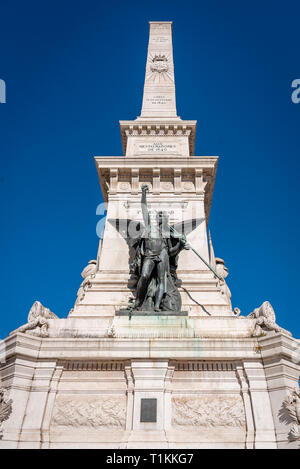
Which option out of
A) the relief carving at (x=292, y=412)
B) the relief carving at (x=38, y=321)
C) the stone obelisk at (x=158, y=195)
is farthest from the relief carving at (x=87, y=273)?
the relief carving at (x=292, y=412)

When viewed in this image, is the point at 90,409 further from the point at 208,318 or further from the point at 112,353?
Answer: the point at 208,318

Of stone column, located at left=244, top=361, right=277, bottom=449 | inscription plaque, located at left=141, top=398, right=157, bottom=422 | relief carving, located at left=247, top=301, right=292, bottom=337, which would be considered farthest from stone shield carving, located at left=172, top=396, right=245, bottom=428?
relief carving, located at left=247, top=301, right=292, bottom=337

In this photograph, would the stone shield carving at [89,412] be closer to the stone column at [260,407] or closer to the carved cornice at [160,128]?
the stone column at [260,407]

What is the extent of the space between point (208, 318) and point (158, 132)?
1053 centimetres

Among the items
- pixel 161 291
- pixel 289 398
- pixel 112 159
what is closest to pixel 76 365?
pixel 161 291

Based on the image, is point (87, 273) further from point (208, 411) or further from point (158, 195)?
point (208, 411)

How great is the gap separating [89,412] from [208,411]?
284 centimetres

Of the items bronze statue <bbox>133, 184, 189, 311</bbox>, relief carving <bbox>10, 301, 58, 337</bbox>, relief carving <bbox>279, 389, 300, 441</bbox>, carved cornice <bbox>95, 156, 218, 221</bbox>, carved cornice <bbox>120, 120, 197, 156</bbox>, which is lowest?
relief carving <bbox>279, 389, 300, 441</bbox>

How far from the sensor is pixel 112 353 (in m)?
9.62

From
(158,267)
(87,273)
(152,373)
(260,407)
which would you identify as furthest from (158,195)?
(260,407)

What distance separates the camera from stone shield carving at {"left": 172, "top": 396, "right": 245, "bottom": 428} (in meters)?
9.01

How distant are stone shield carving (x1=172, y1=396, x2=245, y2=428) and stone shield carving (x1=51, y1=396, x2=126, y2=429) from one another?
1330 mm

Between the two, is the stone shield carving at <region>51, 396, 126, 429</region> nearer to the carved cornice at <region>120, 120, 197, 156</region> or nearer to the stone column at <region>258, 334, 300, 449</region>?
the stone column at <region>258, 334, 300, 449</region>

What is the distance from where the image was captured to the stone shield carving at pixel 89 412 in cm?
906
